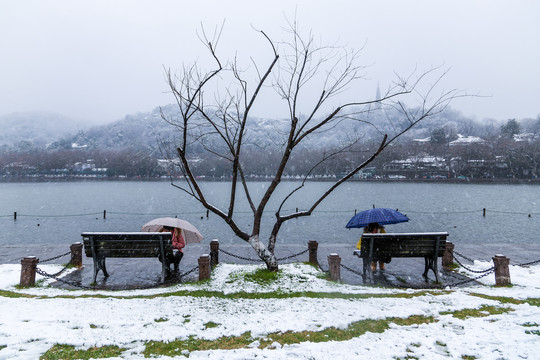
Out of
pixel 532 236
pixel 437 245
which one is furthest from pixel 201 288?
pixel 532 236

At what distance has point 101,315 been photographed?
4.84 metres

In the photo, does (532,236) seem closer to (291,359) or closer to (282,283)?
(282,283)

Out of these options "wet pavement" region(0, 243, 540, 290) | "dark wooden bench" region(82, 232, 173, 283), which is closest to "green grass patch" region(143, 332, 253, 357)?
"dark wooden bench" region(82, 232, 173, 283)

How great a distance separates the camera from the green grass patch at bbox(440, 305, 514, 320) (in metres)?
4.80

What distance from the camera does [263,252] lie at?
23.1 ft

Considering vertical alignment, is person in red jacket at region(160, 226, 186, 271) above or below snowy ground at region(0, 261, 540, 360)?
above

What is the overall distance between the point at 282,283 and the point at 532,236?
1952cm

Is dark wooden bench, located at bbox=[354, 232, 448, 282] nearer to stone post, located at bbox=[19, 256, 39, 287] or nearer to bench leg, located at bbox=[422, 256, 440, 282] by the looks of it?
bench leg, located at bbox=[422, 256, 440, 282]

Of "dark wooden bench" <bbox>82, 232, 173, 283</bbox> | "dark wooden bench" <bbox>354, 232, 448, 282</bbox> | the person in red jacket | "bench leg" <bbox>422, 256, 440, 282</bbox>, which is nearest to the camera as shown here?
"dark wooden bench" <bbox>82, 232, 173, 283</bbox>

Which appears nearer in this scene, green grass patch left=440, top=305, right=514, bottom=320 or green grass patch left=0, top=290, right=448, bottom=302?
green grass patch left=440, top=305, right=514, bottom=320

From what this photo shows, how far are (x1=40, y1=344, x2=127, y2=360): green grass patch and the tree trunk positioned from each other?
11.4 feet

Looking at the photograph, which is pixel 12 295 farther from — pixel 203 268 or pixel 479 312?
pixel 479 312

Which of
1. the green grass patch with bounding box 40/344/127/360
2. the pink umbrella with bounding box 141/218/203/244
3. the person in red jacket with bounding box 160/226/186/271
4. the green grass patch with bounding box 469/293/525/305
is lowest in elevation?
the green grass patch with bounding box 469/293/525/305

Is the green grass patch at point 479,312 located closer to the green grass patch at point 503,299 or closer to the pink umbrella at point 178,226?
the green grass patch at point 503,299
